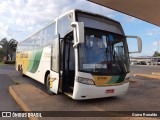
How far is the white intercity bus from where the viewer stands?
Answer: 26.6 ft

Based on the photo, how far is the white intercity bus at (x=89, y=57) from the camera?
26.6ft

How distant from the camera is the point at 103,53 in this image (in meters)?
8.62

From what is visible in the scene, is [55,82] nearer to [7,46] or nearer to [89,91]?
[89,91]

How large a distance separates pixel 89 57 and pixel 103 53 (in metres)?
0.64

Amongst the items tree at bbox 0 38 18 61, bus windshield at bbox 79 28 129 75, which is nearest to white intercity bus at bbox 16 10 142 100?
bus windshield at bbox 79 28 129 75

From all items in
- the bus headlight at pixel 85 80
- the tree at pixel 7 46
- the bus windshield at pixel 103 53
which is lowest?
the bus headlight at pixel 85 80

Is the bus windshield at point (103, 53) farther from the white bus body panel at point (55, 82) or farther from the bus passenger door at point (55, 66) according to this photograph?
the white bus body panel at point (55, 82)

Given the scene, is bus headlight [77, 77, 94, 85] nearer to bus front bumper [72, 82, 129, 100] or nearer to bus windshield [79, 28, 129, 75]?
bus front bumper [72, 82, 129, 100]

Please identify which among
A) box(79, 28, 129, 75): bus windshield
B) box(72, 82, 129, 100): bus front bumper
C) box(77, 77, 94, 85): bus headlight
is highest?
box(79, 28, 129, 75): bus windshield

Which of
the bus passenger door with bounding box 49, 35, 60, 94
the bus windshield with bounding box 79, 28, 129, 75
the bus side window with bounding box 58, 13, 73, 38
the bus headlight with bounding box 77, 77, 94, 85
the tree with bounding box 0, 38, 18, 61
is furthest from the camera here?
the tree with bounding box 0, 38, 18, 61

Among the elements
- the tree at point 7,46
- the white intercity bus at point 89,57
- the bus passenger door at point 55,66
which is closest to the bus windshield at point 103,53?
the white intercity bus at point 89,57

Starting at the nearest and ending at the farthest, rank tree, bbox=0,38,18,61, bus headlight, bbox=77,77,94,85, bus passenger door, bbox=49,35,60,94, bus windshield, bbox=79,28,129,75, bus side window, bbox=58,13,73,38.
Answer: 1. bus headlight, bbox=77,77,94,85
2. bus windshield, bbox=79,28,129,75
3. bus side window, bbox=58,13,73,38
4. bus passenger door, bbox=49,35,60,94
5. tree, bbox=0,38,18,61

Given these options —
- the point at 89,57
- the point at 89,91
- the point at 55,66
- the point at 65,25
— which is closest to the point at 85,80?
the point at 89,91

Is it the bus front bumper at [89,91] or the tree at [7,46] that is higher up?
the tree at [7,46]
